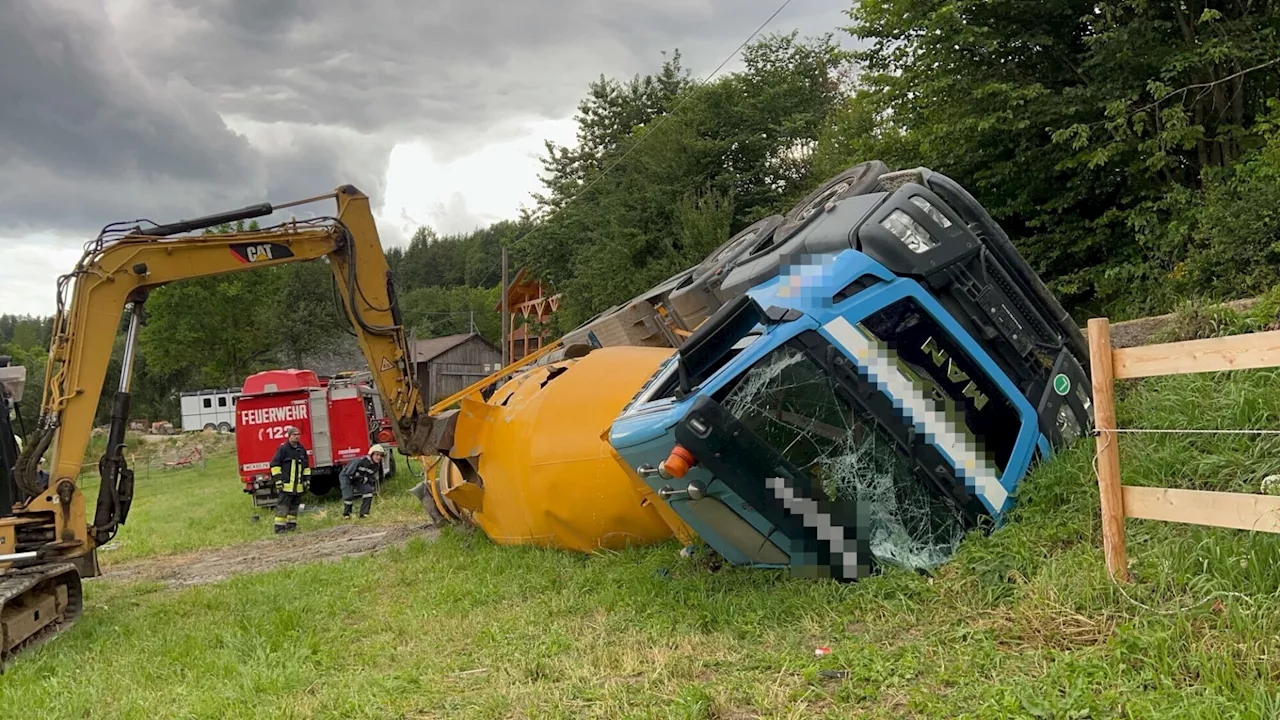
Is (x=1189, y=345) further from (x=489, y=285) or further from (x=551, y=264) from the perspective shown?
(x=489, y=285)

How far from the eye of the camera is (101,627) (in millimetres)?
7078

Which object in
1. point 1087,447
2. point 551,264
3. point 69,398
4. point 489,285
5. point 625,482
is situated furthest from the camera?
point 489,285

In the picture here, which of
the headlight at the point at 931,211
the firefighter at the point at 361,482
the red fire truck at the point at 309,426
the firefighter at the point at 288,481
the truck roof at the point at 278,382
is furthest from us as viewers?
the truck roof at the point at 278,382

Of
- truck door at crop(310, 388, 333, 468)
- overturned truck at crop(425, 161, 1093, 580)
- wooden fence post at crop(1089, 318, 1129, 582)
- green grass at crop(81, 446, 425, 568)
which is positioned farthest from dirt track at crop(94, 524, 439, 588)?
wooden fence post at crop(1089, 318, 1129, 582)

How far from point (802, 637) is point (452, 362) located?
Answer: 51.8m

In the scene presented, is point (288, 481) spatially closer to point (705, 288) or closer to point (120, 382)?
point (120, 382)

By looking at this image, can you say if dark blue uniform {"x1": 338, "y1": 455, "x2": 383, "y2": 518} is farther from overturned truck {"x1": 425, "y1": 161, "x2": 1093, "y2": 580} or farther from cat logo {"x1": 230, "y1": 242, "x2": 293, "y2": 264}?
overturned truck {"x1": 425, "y1": 161, "x2": 1093, "y2": 580}

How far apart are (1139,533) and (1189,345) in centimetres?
104

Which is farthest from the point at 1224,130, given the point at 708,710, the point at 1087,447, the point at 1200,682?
the point at 708,710

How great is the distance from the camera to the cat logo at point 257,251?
849 cm

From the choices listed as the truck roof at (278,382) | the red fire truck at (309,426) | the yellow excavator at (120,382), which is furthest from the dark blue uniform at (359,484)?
the yellow excavator at (120,382)

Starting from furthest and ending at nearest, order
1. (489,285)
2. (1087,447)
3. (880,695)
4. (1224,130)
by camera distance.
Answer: (489,285)
(1224,130)
(1087,447)
(880,695)

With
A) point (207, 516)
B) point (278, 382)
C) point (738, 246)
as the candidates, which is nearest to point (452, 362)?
point (278, 382)

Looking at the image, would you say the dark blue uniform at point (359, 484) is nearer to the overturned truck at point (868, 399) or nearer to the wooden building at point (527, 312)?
the overturned truck at point (868, 399)
